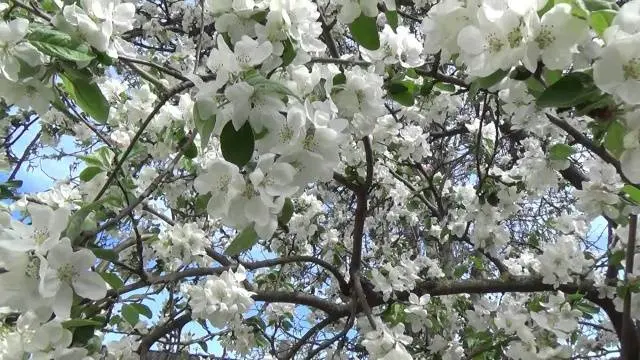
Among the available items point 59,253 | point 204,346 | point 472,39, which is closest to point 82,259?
point 59,253

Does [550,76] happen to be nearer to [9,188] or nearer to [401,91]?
[401,91]

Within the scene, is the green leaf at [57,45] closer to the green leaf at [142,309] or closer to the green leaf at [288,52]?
the green leaf at [288,52]

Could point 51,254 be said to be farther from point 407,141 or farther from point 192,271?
point 407,141

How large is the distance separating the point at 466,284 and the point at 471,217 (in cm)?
28

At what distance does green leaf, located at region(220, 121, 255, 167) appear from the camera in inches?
45.4

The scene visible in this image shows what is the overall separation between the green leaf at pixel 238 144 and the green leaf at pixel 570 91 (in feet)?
1.52

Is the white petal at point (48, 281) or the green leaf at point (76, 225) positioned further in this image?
the green leaf at point (76, 225)

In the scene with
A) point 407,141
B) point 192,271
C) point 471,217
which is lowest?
point 192,271

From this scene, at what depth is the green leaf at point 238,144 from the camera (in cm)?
115

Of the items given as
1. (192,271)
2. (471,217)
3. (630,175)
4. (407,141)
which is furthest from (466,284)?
(630,175)

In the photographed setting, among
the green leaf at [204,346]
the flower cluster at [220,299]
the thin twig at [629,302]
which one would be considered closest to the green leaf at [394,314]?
the flower cluster at [220,299]

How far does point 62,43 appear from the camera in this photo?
120 centimetres

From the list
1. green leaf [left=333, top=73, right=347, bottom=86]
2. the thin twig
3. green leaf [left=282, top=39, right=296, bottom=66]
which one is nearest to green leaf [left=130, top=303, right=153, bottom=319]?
green leaf [left=333, top=73, right=347, bottom=86]

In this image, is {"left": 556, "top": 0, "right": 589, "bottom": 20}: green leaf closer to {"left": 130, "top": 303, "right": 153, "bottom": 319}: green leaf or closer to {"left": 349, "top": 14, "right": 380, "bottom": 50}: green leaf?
{"left": 349, "top": 14, "right": 380, "bottom": 50}: green leaf
